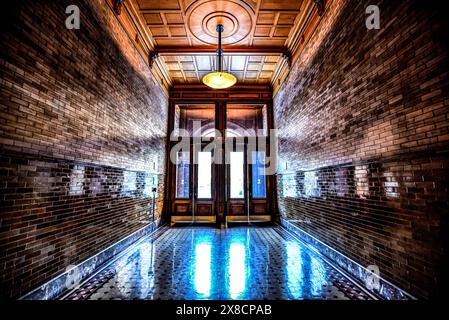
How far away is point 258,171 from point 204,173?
75.3 inches

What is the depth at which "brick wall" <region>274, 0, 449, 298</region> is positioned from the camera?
1822mm

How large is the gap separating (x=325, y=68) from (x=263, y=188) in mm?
4426

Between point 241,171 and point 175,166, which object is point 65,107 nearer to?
point 175,166

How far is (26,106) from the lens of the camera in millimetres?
2068

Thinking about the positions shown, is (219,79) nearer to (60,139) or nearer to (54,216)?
(60,139)

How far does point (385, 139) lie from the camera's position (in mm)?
2340

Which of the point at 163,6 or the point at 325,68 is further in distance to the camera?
the point at 163,6

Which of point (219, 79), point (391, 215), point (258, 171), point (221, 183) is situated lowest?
point (391, 215)

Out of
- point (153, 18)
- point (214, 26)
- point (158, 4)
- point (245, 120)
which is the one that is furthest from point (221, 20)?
point (245, 120)

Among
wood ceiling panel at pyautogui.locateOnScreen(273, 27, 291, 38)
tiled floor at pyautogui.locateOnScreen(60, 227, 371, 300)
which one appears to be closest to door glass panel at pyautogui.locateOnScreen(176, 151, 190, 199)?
tiled floor at pyautogui.locateOnScreen(60, 227, 371, 300)

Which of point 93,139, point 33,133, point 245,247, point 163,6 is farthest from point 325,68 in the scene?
point 33,133

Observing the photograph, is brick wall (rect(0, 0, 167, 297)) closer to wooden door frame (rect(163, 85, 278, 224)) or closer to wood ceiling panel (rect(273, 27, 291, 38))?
wooden door frame (rect(163, 85, 278, 224))

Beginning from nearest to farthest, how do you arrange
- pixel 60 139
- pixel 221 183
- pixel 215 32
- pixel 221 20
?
pixel 60 139, pixel 221 20, pixel 215 32, pixel 221 183

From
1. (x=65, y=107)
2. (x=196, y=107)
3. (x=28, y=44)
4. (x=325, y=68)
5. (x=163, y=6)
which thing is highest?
(x=163, y=6)
